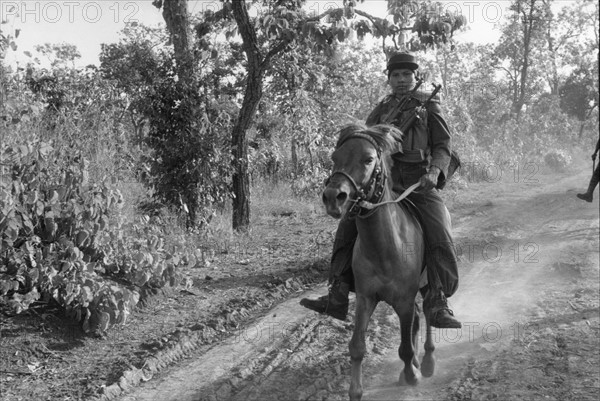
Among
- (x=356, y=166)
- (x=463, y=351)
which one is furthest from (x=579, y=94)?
(x=356, y=166)

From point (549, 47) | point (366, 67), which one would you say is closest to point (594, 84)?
point (549, 47)

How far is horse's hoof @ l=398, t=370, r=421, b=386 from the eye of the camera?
530 centimetres

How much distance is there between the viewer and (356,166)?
417 cm

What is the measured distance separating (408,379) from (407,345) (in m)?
0.37

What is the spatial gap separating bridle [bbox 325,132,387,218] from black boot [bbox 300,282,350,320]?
1098 mm

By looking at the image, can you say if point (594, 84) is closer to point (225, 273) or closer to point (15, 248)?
point (225, 273)

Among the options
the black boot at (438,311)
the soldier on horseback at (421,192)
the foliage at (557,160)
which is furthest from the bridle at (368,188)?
the foliage at (557,160)

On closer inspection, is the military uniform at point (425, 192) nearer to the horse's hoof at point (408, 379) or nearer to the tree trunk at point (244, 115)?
the horse's hoof at point (408, 379)

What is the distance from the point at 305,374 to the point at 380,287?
4.12 ft

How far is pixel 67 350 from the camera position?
18.7 feet

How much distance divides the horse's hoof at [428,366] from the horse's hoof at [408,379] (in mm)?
221

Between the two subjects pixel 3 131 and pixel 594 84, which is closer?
pixel 3 131

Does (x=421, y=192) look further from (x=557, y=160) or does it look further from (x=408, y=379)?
(x=557, y=160)

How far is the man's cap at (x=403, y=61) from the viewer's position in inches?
215
